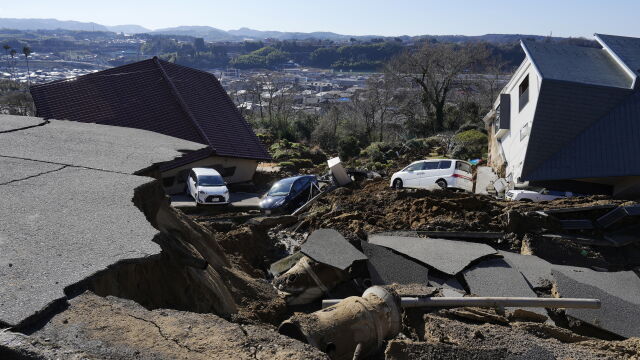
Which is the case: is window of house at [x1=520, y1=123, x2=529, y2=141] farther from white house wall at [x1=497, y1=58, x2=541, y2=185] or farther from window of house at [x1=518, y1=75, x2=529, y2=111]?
window of house at [x1=518, y1=75, x2=529, y2=111]

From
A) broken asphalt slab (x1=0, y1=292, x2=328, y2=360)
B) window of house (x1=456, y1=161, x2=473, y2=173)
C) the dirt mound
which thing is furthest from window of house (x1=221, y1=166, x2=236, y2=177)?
broken asphalt slab (x1=0, y1=292, x2=328, y2=360)

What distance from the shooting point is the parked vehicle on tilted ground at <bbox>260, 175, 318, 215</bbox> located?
58.4 ft

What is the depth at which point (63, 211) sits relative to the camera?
616 cm

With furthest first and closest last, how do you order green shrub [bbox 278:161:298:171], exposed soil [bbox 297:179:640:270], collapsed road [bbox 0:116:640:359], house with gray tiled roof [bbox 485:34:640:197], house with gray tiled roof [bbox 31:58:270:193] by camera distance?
green shrub [bbox 278:161:298:171] < house with gray tiled roof [bbox 31:58:270:193] < house with gray tiled roof [bbox 485:34:640:197] < exposed soil [bbox 297:179:640:270] < collapsed road [bbox 0:116:640:359]

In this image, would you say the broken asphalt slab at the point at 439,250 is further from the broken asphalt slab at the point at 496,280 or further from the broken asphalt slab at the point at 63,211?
the broken asphalt slab at the point at 63,211

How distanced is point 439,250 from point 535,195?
9371 mm

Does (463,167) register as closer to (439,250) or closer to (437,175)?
(437,175)

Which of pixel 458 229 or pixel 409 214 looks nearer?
pixel 458 229

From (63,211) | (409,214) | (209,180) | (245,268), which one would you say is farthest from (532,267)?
(209,180)

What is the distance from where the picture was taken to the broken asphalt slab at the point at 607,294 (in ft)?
27.1

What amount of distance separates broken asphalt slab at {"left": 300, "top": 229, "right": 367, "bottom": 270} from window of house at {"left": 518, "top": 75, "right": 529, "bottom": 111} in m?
16.3

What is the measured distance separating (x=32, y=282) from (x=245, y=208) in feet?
52.2

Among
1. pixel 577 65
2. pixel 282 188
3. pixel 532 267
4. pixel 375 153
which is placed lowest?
pixel 375 153

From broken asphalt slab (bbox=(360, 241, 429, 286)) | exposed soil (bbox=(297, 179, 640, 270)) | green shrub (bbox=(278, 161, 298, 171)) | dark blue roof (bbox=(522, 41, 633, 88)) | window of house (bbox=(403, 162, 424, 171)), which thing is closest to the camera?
broken asphalt slab (bbox=(360, 241, 429, 286))
